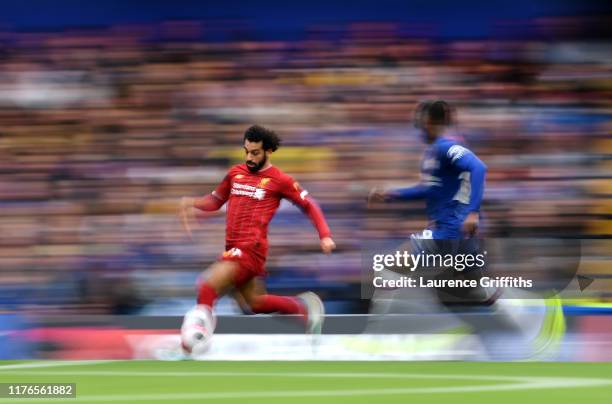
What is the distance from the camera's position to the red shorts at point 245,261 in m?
8.16

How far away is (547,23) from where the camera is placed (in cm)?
1055

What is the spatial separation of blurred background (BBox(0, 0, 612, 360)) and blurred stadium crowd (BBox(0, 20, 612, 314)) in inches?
0.6

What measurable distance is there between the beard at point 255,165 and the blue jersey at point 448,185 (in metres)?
1.02

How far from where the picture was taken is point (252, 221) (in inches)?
322

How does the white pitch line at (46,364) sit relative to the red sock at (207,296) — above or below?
below

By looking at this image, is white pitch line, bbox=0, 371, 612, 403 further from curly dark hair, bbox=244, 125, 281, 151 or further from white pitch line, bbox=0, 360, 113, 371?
curly dark hair, bbox=244, 125, 281, 151

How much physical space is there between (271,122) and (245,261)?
2.66 metres

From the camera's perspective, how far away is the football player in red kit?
810 cm

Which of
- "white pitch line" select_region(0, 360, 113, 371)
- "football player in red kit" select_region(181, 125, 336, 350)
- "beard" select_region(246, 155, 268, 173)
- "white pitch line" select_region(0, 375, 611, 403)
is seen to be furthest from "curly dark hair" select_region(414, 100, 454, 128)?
"white pitch line" select_region(0, 360, 113, 371)

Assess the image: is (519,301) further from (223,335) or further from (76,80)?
(76,80)

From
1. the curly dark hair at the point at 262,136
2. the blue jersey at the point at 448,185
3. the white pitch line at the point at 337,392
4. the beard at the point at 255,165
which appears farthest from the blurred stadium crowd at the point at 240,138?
the white pitch line at the point at 337,392

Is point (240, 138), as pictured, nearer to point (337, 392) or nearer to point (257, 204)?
point (257, 204)

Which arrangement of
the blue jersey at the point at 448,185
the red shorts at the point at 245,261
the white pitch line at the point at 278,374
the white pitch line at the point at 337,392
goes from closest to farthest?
1. the white pitch line at the point at 337,392
2. the white pitch line at the point at 278,374
3. the blue jersey at the point at 448,185
4. the red shorts at the point at 245,261

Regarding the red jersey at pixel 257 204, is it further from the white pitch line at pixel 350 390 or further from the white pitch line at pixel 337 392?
the white pitch line at pixel 337 392
